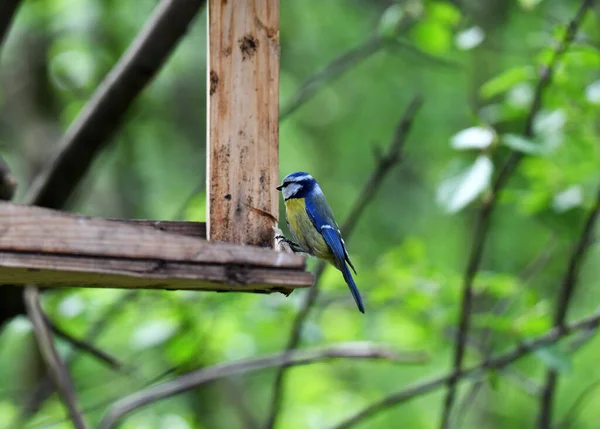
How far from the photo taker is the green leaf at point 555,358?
293 cm

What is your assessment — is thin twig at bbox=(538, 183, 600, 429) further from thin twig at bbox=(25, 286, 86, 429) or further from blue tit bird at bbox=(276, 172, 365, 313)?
thin twig at bbox=(25, 286, 86, 429)

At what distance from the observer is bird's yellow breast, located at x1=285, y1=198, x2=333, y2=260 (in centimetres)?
281

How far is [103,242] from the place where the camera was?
56.7 inches

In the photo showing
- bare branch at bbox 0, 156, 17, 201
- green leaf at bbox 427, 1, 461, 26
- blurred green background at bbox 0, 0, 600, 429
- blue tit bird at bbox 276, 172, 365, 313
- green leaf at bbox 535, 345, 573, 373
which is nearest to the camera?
bare branch at bbox 0, 156, 17, 201

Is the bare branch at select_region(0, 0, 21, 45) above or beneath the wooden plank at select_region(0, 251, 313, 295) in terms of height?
above

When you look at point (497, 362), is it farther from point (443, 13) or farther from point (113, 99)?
point (113, 99)

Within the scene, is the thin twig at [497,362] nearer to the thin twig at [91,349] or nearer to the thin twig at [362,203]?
the thin twig at [362,203]

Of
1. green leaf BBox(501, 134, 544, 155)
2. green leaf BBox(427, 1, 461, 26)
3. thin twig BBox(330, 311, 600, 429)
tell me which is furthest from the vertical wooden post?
thin twig BBox(330, 311, 600, 429)

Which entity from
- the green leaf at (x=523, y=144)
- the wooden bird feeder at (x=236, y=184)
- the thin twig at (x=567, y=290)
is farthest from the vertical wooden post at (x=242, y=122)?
the thin twig at (x=567, y=290)

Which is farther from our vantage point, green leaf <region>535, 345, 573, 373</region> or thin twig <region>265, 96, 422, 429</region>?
thin twig <region>265, 96, 422, 429</region>

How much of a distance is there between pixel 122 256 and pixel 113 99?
5.24 feet

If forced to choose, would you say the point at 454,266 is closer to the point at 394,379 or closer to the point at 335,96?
the point at 394,379

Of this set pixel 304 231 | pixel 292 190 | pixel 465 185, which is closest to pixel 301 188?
pixel 292 190

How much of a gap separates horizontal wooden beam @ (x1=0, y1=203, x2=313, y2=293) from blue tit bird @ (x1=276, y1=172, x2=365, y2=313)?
47.7 inches
